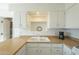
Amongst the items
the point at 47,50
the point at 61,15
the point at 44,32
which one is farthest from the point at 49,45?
the point at 61,15

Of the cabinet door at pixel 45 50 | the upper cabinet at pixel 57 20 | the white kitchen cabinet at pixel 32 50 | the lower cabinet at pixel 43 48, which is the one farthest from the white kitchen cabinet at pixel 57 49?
the upper cabinet at pixel 57 20

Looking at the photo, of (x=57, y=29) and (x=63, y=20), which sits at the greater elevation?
(x=63, y=20)

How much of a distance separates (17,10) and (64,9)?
45.9 inches

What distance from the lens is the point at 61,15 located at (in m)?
3.47

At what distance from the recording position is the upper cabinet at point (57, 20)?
3457mm

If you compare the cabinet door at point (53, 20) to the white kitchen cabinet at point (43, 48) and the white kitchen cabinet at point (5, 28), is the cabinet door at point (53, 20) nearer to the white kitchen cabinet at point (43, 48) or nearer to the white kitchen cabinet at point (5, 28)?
the white kitchen cabinet at point (43, 48)

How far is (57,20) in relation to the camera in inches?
137

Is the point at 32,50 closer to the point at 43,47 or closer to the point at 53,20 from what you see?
the point at 43,47

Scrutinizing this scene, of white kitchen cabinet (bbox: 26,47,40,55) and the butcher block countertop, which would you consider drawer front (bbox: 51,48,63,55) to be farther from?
white kitchen cabinet (bbox: 26,47,40,55)

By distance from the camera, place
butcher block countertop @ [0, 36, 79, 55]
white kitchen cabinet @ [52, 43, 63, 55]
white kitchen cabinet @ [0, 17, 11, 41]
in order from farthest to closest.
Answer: white kitchen cabinet @ [0, 17, 11, 41]
white kitchen cabinet @ [52, 43, 63, 55]
butcher block countertop @ [0, 36, 79, 55]

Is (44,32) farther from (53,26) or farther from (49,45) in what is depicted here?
(49,45)

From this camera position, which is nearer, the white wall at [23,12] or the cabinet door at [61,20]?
the white wall at [23,12]

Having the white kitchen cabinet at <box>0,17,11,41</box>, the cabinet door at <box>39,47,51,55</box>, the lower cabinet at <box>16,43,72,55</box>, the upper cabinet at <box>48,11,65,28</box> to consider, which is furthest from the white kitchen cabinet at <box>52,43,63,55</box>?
the white kitchen cabinet at <box>0,17,11,41</box>

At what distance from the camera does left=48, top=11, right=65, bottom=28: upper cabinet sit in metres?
3.46
